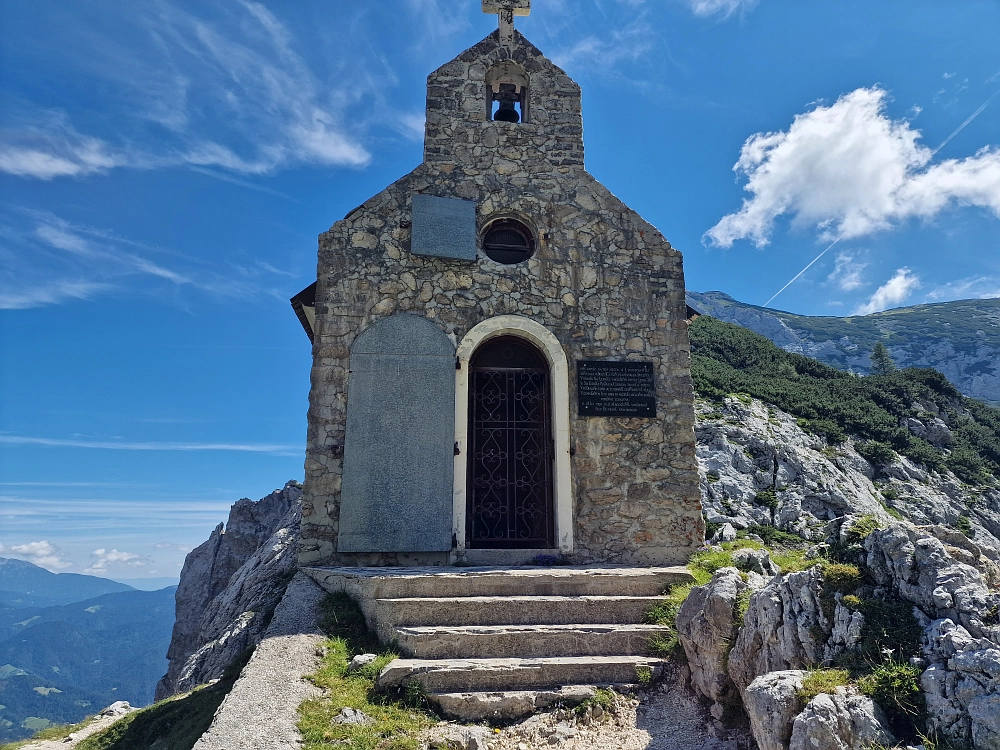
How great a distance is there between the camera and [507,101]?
12078 mm

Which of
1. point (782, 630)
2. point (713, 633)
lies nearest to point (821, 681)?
point (782, 630)


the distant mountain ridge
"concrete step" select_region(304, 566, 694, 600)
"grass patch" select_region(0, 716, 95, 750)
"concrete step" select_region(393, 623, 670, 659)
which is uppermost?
the distant mountain ridge

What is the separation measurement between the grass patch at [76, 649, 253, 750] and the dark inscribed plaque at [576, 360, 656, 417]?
6.00 meters

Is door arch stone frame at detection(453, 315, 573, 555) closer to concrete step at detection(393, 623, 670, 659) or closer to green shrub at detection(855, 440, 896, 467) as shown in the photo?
concrete step at detection(393, 623, 670, 659)

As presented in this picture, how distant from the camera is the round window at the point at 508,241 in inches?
437

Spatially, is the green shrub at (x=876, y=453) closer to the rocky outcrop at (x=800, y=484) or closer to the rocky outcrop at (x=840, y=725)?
the rocky outcrop at (x=800, y=484)

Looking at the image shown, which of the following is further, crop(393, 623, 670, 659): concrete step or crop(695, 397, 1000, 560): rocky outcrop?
crop(695, 397, 1000, 560): rocky outcrop

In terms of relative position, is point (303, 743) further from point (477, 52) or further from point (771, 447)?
point (771, 447)

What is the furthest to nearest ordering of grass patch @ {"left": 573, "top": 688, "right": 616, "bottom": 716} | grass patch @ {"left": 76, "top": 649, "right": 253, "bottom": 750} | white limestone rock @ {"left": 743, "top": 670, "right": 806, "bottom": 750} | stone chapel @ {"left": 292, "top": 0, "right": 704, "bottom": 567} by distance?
stone chapel @ {"left": 292, "top": 0, "right": 704, "bottom": 567}, grass patch @ {"left": 76, "top": 649, "right": 253, "bottom": 750}, grass patch @ {"left": 573, "top": 688, "right": 616, "bottom": 716}, white limestone rock @ {"left": 743, "top": 670, "right": 806, "bottom": 750}

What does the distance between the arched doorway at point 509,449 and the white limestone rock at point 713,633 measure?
4145mm

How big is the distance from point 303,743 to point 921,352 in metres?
123

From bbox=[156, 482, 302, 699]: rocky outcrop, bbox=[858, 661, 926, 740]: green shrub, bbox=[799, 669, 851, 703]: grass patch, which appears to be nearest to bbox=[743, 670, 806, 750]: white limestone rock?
bbox=[799, 669, 851, 703]: grass patch

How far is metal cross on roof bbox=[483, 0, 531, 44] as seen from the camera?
12.0 metres

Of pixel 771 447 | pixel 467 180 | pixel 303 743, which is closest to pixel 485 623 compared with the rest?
pixel 303 743
